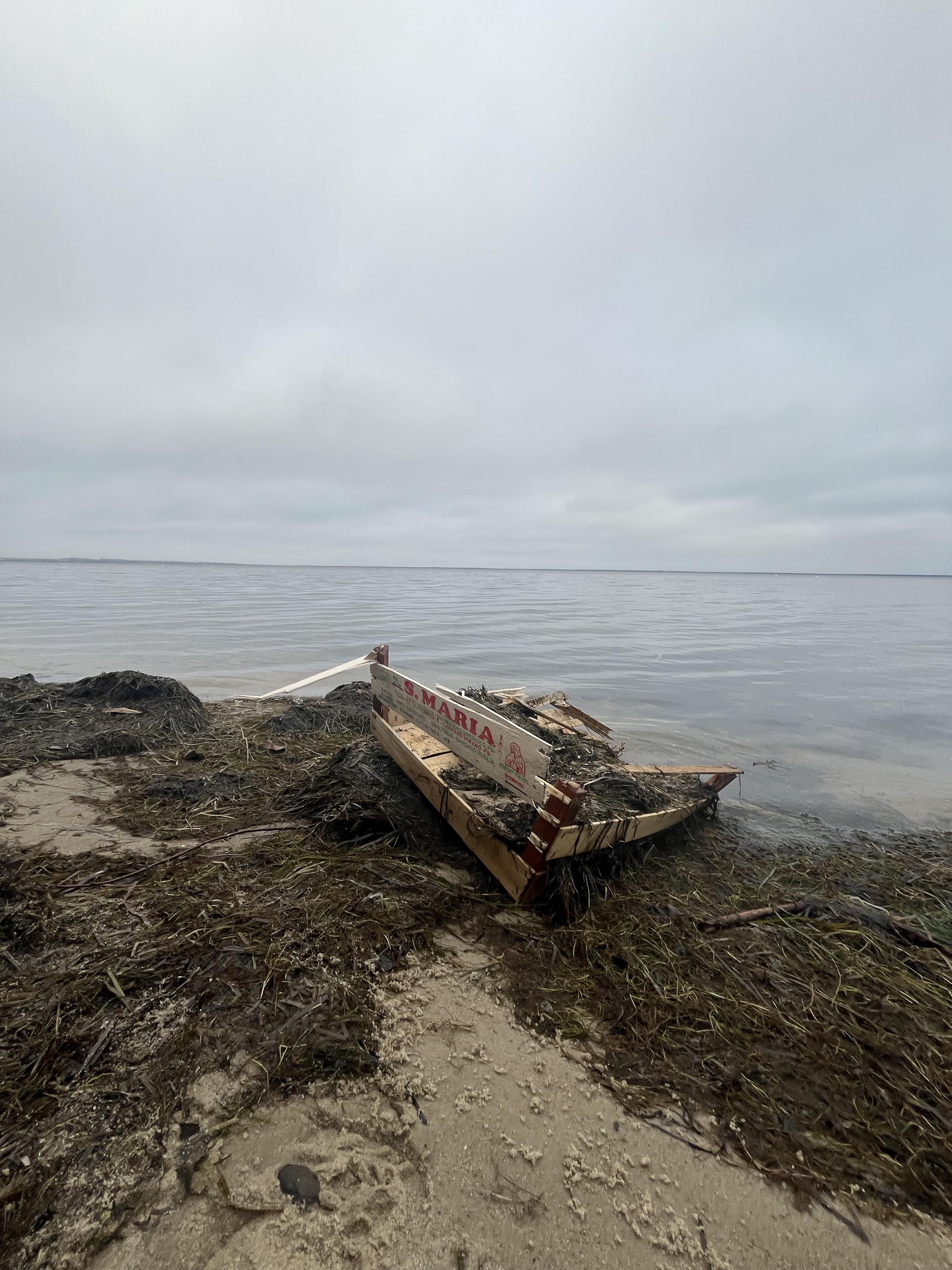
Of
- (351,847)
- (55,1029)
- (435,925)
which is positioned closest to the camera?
(55,1029)

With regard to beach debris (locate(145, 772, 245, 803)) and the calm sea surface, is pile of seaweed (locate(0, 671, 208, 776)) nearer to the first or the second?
beach debris (locate(145, 772, 245, 803))

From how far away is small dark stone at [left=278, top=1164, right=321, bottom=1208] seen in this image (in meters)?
2.02

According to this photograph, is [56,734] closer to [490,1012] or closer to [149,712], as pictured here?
[149,712]

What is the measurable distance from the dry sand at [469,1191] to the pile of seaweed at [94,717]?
5.36m

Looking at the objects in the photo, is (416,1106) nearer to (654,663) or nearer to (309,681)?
(309,681)

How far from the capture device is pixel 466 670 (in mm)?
16578

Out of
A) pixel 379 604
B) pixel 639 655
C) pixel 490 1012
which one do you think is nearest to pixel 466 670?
pixel 639 655

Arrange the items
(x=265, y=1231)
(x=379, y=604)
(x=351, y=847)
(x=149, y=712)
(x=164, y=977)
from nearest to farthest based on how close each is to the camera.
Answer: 1. (x=265, y=1231)
2. (x=164, y=977)
3. (x=351, y=847)
4. (x=149, y=712)
5. (x=379, y=604)

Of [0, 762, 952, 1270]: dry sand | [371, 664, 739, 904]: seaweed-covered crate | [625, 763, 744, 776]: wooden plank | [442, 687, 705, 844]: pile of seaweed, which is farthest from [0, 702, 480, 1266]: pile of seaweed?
[625, 763, 744, 776]: wooden plank

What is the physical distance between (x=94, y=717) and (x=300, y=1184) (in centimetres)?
752

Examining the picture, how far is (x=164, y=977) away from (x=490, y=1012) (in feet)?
5.96

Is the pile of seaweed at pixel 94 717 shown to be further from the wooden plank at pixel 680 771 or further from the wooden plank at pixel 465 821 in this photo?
the wooden plank at pixel 680 771

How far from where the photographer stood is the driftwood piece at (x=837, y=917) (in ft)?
12.7

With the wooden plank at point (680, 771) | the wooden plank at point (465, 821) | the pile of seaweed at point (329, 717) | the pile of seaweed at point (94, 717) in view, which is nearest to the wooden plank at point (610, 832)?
the wooden plank at point (465, 821)
